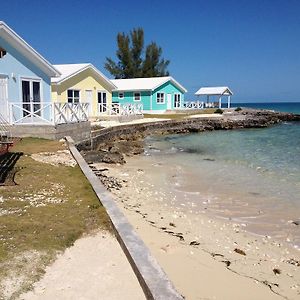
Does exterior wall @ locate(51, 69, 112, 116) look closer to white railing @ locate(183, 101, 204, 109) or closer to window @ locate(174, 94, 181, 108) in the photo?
window @ locate(174, 94, 181, 108)

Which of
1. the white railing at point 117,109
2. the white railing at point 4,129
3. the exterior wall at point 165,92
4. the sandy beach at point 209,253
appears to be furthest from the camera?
the exterior wall at point 165,92

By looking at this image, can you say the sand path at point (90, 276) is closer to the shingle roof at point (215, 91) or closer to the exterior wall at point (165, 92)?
the exterior wall at point (165, 92)

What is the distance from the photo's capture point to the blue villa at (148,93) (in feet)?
141

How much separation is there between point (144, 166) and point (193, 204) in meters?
6.16

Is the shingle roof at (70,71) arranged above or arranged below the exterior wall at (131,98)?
above

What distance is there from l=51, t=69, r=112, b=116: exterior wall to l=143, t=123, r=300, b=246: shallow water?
10209 mm

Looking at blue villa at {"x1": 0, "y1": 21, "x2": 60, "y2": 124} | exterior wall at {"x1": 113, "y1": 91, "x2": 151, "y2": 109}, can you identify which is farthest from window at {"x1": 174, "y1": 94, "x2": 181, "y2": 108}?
blue villa at {"x1": 0, "y1": 21, "x2": 60, "y2": 124}

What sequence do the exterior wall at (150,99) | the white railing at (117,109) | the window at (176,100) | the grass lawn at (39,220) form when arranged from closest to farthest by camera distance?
the grass lawn at (39,220) < the white railing at (117,109) < the exterior wall at (150,99) < the window at (176,100)

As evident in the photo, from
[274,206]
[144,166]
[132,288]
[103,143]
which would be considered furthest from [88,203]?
[103,143]

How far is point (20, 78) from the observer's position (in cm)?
1858

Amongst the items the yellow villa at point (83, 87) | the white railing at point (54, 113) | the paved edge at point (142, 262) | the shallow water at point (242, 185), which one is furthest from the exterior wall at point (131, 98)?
the paved edge at point (142, 262)

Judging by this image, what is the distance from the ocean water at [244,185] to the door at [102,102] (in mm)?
12736

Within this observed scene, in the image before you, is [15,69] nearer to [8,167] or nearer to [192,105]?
[8,167]

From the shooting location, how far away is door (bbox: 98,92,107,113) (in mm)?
31791
